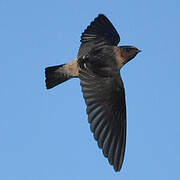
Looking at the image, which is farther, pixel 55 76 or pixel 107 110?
pixel 55 76

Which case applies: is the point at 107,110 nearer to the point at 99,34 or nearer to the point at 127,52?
the point at 127,52

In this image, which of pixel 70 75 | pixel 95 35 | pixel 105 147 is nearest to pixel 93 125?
pixel 105 147

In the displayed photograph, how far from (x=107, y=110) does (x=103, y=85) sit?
9.9 inches

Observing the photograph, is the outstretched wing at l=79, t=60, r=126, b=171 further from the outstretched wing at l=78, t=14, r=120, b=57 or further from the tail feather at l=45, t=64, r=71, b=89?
the outstretched wing at l=78, t=14, r=120, b=57

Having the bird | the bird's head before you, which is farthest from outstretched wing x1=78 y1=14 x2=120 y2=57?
the bird's head

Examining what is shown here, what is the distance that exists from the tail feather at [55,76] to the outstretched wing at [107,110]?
0.21 m

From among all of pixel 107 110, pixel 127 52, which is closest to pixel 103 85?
pixel 107 110

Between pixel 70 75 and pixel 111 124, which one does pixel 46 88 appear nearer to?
pixel 70 75

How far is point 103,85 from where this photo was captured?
16.5 feet

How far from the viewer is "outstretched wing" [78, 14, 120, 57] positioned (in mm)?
5621

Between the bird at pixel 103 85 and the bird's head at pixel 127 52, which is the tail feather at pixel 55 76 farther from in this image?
the bird's head at pixel 127 52

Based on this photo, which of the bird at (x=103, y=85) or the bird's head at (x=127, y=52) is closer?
the bird at (x=103, y=85)

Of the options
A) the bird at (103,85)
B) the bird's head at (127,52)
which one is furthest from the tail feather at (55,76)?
the bird's head at (127,52)

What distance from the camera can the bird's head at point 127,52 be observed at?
16.5 feet
